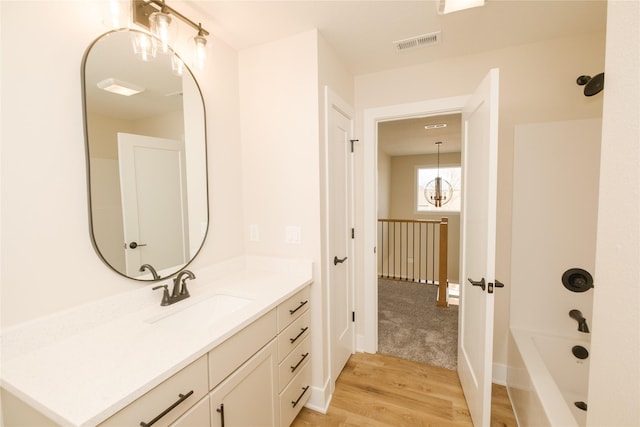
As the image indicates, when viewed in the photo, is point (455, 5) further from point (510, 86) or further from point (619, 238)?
point (619, 238)

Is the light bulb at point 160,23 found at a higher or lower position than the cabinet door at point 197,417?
higher

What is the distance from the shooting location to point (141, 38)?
133 cm

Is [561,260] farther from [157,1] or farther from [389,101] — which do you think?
[157,1]

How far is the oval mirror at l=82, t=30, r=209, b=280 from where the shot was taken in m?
1.22

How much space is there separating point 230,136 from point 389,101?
4.61 ft

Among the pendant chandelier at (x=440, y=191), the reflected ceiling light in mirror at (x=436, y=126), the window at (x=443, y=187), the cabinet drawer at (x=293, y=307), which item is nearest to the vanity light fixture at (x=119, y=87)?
the cabinet drawer at (x=293, y=307)

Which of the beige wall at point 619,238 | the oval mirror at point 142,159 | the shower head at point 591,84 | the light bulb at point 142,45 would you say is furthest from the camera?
the shower head at point 591,84

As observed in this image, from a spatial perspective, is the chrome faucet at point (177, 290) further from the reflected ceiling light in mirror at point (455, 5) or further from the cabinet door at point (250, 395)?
the reflected ceiling light in mirror at point (455, 5)

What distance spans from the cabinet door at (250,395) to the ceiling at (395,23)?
1904mm

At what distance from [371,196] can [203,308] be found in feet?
5.36

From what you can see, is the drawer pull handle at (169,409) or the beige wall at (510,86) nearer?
the drawer pull handle at (169,409)

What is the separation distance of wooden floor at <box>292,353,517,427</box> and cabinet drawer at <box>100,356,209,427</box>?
3.57ft

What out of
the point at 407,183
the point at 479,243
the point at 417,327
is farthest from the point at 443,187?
the point at 479,243

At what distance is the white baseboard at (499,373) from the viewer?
2.14m
